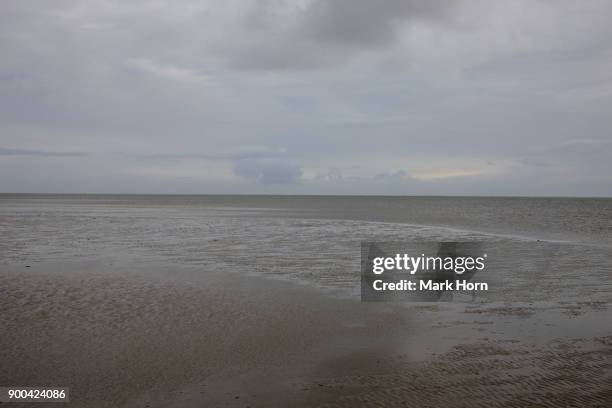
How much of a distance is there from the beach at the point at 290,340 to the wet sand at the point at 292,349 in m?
0.04

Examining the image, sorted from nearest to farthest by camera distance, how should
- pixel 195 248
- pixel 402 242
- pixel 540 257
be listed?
pixel 540 257 → pixel 195 248 → pixel 402 242

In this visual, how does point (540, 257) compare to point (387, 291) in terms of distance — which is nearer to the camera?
point (387, 291)

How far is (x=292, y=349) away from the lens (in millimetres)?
10375

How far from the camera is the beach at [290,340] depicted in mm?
8016

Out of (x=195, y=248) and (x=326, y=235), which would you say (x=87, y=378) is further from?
(x=326, y=235)

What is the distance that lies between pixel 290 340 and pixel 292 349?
0.67 m

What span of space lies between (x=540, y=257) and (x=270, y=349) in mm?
20272

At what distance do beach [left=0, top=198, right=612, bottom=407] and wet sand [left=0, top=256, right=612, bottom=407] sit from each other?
0.04 metres

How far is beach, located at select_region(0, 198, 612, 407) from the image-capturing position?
802 centimetres

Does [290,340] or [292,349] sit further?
[290,340]

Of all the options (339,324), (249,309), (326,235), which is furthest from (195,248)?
(339,324)

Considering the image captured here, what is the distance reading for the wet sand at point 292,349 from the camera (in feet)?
26.0

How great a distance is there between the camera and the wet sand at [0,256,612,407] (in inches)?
312

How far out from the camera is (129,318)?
12680 mm
